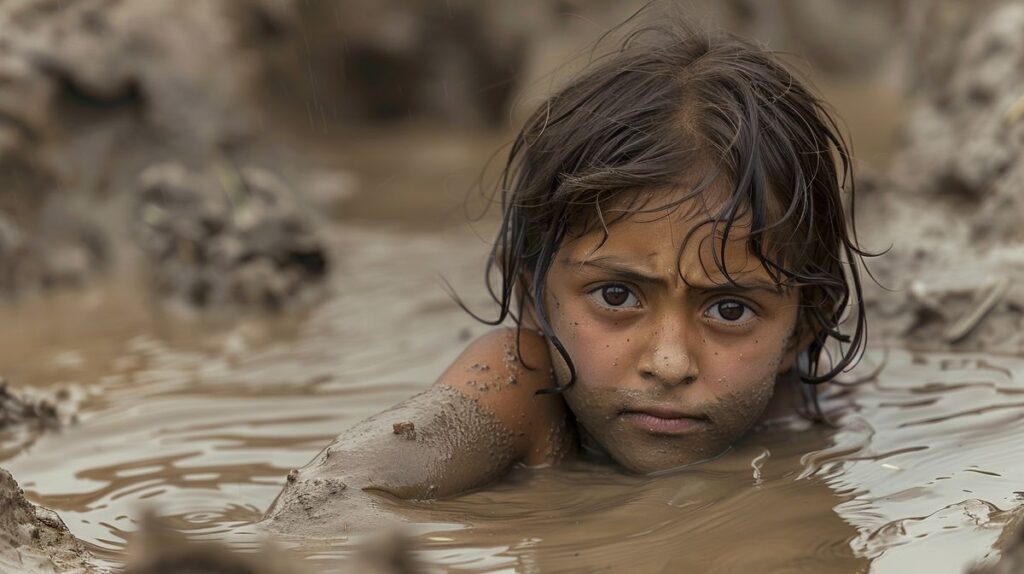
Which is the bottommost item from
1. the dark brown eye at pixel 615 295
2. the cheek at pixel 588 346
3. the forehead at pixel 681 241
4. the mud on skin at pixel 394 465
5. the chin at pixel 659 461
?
the chin at pixel 659 461

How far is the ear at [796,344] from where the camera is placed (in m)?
3.16

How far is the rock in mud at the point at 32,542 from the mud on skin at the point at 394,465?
0.42m

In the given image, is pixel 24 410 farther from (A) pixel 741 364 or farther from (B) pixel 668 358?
(A) pixel 741 364

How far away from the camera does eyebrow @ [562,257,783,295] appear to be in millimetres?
2752

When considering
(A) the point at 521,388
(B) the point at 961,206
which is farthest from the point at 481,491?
(B) the point at 961,206

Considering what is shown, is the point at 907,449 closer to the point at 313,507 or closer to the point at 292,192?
the point at 313,507

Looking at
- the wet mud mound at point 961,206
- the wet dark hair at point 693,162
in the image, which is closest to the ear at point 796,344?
the wet dark hair at point 693,162

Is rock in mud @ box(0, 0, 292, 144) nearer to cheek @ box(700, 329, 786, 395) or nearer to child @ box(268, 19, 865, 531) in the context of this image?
child @ box(268, 19, 865, 531)

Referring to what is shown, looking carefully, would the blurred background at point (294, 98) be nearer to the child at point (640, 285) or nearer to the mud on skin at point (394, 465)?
the child at point (640, 285)

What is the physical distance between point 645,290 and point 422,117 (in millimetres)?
7343

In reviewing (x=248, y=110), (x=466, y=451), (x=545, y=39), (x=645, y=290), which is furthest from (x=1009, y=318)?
(x=545, y=39)

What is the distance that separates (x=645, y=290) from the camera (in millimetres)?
2797

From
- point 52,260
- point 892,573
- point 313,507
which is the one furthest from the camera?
point 52,260

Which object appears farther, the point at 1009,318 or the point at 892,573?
the point at 1009,318
